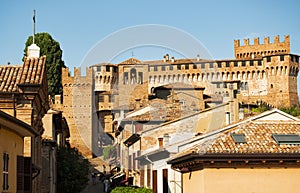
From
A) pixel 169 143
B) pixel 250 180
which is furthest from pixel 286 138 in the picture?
pixel 169 143

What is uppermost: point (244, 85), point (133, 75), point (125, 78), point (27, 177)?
point (133, 75)

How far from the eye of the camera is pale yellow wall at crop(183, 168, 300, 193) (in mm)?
20938

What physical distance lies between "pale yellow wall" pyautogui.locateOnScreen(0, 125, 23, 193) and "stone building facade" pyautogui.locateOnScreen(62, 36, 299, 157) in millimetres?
79809

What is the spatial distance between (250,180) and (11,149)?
816cm

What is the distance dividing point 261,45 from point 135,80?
1137 inches

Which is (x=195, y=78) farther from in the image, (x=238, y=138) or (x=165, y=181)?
(x=238, y=138)

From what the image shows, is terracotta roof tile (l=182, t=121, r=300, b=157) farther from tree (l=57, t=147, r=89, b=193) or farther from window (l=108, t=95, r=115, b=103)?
window (l=108, t=95, r=115, b=103)

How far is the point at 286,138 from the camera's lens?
891 inches

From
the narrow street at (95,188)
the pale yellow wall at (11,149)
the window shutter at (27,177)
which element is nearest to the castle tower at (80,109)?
the narrow street at (95,188)

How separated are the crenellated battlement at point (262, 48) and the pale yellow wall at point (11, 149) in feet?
338

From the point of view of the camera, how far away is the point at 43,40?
91.0 meters

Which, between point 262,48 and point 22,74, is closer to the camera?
point 22,74

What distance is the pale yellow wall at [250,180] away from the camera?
68.7 feet

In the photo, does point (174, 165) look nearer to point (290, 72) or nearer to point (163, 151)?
point (163, 151)
